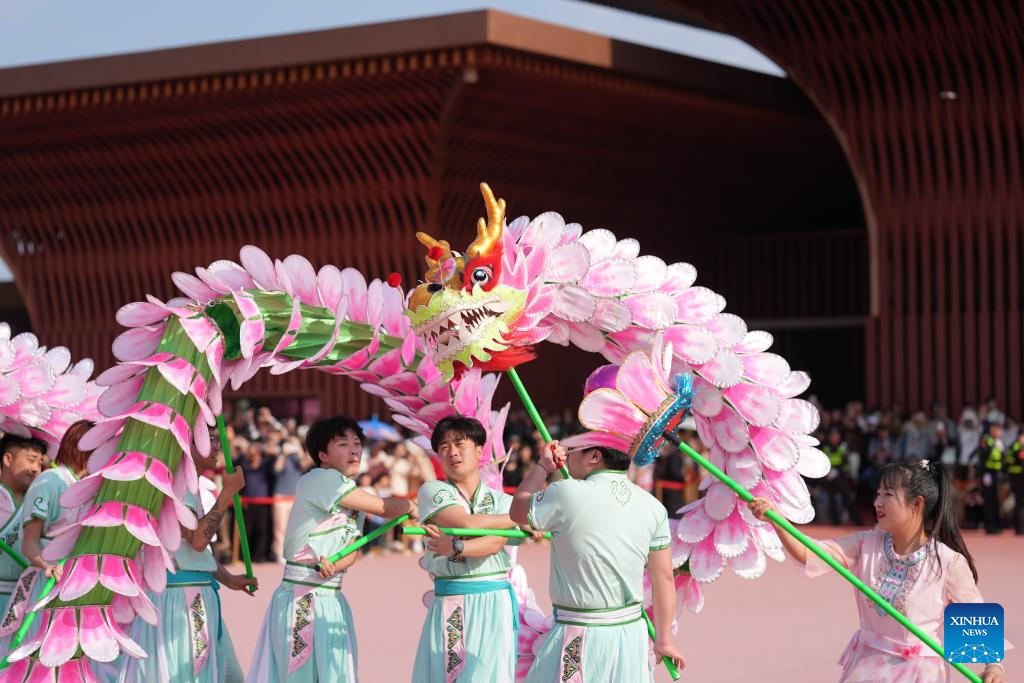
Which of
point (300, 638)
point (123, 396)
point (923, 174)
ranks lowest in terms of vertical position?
point (300, 638)

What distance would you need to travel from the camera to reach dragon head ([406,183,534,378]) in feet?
20.4

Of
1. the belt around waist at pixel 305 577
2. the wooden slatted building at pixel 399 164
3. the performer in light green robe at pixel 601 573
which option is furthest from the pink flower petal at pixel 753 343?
the wooden slatted building at pixel 399 164

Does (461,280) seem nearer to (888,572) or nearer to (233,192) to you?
(888,572)

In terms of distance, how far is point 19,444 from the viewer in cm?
753

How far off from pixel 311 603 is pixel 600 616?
66.8 inches

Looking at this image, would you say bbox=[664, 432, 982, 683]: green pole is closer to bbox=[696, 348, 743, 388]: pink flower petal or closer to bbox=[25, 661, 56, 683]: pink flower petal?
bbox=[696, 348, 743, 388]: pink flower petal

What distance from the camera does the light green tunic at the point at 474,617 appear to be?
20.5 ft

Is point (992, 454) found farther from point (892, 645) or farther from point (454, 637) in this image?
point (892, 645)

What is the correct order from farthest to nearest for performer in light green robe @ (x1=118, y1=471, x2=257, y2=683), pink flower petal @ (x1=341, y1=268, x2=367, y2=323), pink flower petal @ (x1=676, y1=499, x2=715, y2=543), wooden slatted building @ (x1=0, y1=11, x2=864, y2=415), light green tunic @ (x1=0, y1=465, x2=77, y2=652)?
1. wooden slatted building @ (x1=0, y1=11, x2=864, y2=415)
2. pink flower petal @ (x1=341, y1=268, x2=367, y2=323)
3. light green tunic @ (x1=0, y1=465, x2=77, y2=652)
4. pink flower petal @ (x1=676, y1=499, x2=715, y2=543)
5. performer in light green robe @ (x1=118, y1=471, x2=257, y2=683)

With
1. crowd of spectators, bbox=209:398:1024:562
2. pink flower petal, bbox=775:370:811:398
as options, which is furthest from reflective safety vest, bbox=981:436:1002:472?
pink flower petal, bbox=775:370:811:398

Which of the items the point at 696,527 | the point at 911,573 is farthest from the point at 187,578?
the point at 911,573

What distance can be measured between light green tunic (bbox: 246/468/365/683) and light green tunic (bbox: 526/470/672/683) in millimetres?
1428

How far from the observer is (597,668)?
5352 mm

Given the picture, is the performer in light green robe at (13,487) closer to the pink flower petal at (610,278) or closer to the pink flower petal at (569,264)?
the pink flower petal at (569,264)
